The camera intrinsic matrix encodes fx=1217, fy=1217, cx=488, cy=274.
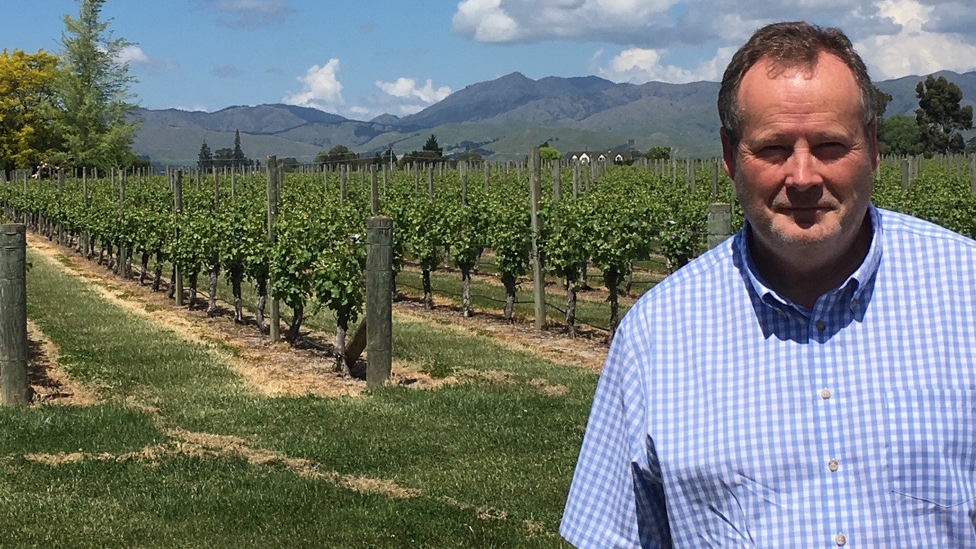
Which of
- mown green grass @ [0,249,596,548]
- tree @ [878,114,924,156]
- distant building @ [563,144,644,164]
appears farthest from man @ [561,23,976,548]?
tree @ [878,114,924,156]

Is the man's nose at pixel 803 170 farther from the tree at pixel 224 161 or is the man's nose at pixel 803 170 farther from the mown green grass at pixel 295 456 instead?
the tree at pixel 224 161

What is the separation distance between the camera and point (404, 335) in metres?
13.2

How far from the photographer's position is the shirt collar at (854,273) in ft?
6.39

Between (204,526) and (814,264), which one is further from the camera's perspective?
(204,526)

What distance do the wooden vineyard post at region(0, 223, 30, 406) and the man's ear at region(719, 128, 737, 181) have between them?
7.72 m

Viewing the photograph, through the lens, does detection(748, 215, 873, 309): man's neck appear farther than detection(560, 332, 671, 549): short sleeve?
No

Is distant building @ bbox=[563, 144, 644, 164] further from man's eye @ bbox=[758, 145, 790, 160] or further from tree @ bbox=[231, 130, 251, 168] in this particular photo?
man's eye @ bbox=[758, 145, 790, 160]

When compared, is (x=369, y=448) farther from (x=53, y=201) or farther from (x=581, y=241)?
(x=53, y=201)

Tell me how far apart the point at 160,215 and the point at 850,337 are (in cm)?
1804

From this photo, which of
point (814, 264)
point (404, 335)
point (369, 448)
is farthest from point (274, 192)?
point (814, 264)

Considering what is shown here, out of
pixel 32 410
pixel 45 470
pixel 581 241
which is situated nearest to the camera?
pixel 45 470

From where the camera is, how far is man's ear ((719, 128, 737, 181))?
207cm

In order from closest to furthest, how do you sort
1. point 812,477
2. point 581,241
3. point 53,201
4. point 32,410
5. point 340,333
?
point 812,477 → point 32,410 → point 340,333 → point 581,241 → point 53,201

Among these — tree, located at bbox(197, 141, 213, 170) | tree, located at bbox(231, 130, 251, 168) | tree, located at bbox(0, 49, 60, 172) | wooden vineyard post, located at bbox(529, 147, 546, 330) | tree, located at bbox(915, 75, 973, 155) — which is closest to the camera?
wooden vineyard post, located at bbox(529, 147, 546, 330)
